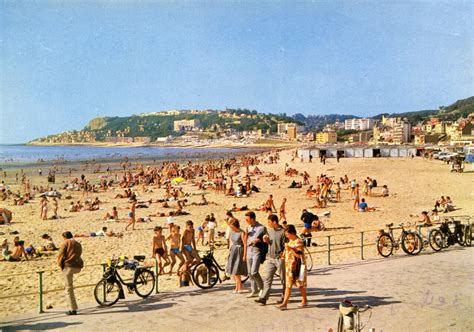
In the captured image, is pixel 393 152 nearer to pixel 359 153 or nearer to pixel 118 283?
pixel 359 153

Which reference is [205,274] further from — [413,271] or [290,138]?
[290,138]

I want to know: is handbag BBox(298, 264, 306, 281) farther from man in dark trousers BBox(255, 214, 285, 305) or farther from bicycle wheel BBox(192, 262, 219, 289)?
bicycle wheel BBox(192, 262, 219, 289)

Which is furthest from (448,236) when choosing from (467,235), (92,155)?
(92,155)

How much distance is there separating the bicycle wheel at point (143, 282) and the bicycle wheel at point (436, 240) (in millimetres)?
6553

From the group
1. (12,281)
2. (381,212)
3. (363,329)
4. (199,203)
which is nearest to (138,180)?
(199,203)

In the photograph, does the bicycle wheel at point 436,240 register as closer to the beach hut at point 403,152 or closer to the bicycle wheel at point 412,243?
the bicycle wheel at point 412,243

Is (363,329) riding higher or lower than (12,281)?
higher

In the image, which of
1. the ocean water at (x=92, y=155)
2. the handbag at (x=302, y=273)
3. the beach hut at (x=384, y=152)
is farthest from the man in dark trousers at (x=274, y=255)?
the ocean water at (x=92, y=155)

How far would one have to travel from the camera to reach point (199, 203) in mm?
23578

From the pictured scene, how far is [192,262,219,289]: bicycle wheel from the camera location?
25.9 ft

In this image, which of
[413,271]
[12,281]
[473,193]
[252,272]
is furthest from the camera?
[473,193]

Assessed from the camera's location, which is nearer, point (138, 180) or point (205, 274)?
point (205, 274)

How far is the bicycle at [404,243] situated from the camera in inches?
406

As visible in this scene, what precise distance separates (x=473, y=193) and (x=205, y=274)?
19.3 m
